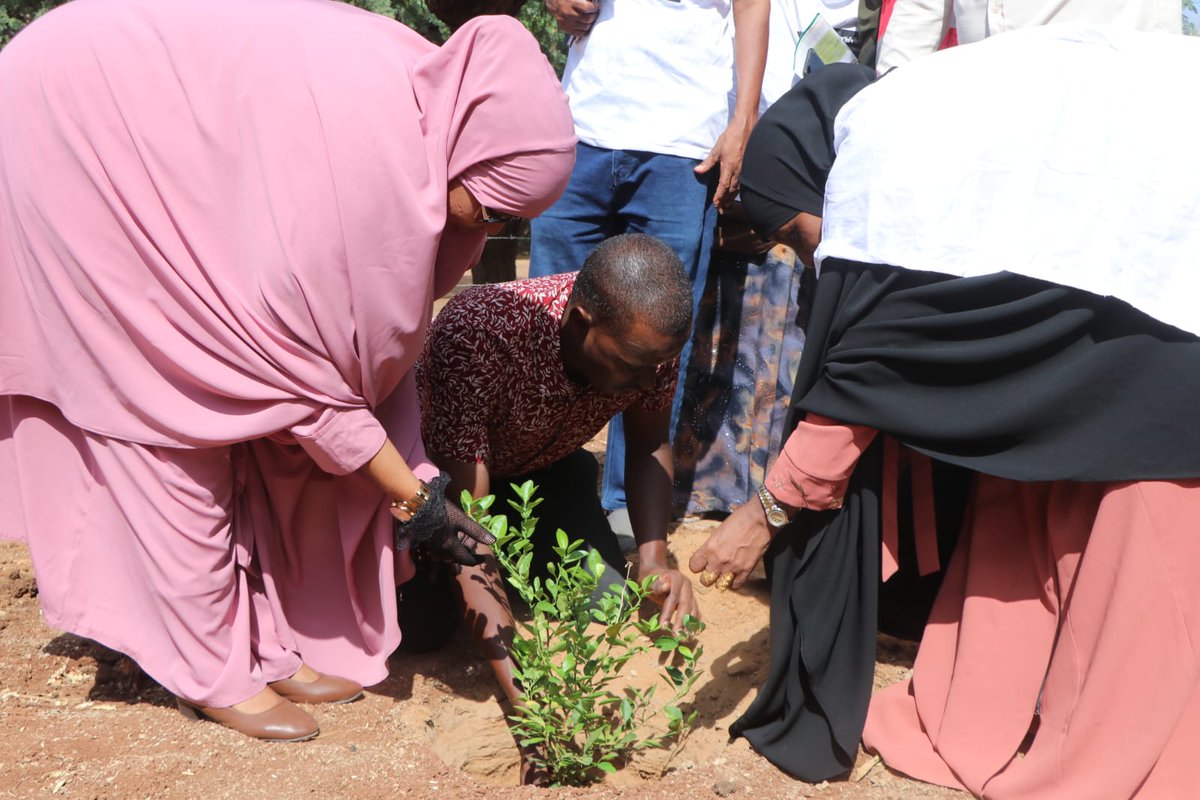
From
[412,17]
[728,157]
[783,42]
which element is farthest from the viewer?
[412,17]

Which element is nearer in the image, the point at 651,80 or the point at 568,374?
the point at 568,374

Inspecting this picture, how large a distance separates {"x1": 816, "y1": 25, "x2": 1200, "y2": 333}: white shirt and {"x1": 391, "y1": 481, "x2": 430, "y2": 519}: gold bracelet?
116 cm

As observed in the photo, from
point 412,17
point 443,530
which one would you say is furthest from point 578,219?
point 412,17

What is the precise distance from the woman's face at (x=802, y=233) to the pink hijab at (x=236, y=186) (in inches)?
28.8

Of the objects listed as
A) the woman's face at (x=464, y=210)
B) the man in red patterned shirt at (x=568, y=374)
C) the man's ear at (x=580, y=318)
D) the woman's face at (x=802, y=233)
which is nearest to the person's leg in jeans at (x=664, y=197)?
the man in red patterned shirt at (x=568, y=374)

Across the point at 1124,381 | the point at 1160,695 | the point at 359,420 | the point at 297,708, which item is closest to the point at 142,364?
the point at 359,420

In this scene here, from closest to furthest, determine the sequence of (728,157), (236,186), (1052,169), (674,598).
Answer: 1. (1052,169)
2. (236,186)
3. (674,598)
4. (728,157)

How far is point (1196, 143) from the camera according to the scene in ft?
7.42

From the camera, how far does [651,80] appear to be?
377cm

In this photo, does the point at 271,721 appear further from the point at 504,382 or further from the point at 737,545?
the point at 737,545

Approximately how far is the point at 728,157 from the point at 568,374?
1.12 meters

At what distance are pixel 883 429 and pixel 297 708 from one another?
1.55m

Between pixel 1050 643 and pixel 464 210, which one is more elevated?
pixel 464 210

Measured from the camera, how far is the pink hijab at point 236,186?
96.0 inches
